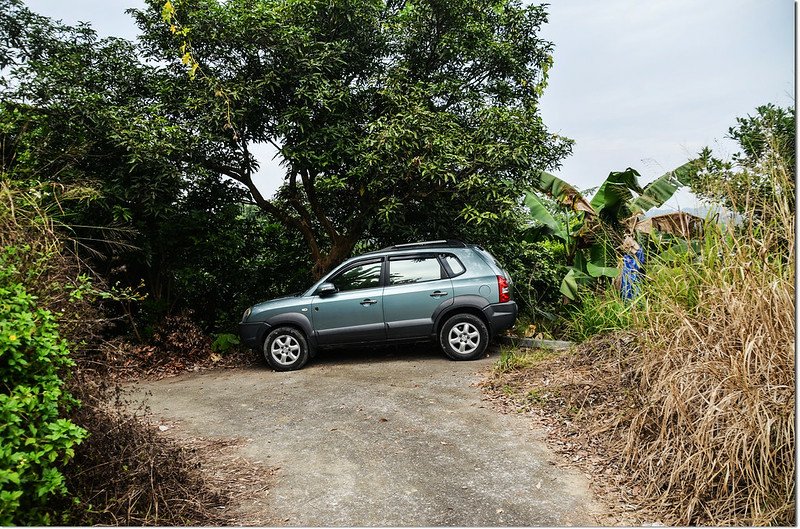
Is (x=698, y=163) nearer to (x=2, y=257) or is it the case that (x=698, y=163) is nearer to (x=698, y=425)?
(x=698, y=425)

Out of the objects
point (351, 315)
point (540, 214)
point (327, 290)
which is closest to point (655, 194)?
point (540, 214)

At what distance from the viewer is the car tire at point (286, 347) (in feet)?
28.5

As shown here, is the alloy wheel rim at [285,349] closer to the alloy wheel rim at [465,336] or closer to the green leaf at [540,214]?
the alloy wheel rim at [465,336]

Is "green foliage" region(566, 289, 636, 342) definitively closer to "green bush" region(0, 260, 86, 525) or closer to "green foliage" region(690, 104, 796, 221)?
"green foliage" region(690, 104, 796, 221)

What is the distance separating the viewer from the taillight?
8.41 metres

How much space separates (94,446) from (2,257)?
1330mm

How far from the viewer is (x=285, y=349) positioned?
870 cm

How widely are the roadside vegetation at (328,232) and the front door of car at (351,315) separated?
1337 mm

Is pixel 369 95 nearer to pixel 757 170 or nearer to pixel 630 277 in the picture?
pixel 630 277

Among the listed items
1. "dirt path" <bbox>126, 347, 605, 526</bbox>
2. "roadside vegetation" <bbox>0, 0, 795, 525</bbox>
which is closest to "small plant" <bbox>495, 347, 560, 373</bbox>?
"roadside vegetation" <bbox>0, 0, 795, 525</bbox>

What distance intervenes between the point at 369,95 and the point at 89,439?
7779mm

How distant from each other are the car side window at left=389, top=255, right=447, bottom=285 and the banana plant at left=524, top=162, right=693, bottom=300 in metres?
2.14

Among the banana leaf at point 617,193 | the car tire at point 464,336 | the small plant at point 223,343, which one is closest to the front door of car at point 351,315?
the car tire at point 464,336

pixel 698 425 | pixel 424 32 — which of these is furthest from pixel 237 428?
pixel 424 32
